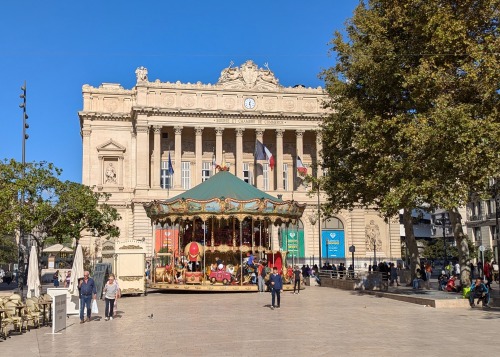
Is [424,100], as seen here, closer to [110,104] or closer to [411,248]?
[411,248]

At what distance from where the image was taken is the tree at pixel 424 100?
23.7m

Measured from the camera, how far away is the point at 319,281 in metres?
42.8

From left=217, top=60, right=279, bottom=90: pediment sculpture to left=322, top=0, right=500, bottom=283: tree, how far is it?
35.6 metres

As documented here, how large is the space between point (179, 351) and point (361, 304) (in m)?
13.2

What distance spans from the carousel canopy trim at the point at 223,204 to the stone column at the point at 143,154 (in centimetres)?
2633

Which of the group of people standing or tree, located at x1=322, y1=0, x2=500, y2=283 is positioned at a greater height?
tree, located at x1=322, y1=0, x2=500, y2=283

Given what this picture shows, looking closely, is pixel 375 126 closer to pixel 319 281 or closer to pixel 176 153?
pixel 319 281

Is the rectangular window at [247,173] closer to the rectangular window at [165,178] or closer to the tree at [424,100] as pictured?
the rectangular window at [165,178]

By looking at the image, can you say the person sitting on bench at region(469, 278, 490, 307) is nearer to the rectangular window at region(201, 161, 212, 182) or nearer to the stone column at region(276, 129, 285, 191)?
the stone column at region(276, 129, 285, 191)

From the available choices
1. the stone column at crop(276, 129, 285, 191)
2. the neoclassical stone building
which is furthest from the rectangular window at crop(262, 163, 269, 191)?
the stone column at crop(276, 129, 285, 191)

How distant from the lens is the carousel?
34.1 meters

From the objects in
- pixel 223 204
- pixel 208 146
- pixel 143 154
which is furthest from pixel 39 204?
pixel 208 146

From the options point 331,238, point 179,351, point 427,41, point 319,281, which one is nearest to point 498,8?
point 427,41

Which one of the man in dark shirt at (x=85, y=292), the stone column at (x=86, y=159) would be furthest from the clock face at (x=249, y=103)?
the man in dark shirt at (x=85, y=292)
